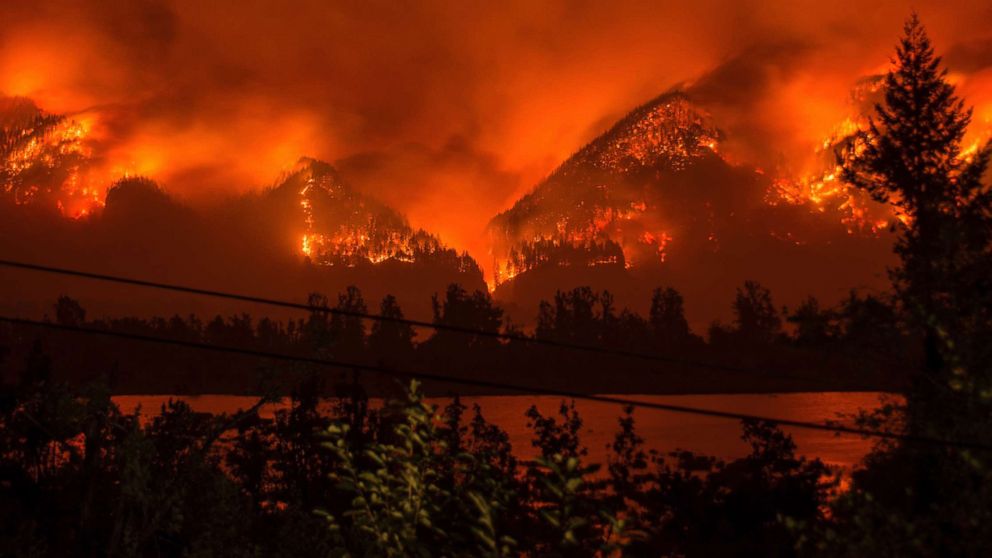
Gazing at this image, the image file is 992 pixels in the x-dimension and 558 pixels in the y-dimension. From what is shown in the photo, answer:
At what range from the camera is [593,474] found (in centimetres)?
2797

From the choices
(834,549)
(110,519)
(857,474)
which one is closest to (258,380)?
(834,549)

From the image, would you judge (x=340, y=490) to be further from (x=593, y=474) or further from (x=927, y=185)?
(x=927, y=185)

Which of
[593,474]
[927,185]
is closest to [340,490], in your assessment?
[593,474]

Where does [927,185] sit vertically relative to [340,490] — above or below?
above

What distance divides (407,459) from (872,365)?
1975cm

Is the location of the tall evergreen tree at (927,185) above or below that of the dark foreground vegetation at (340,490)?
above

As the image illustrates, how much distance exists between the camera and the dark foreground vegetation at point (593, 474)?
29.4 feet

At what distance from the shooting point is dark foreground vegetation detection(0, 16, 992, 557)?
8961mm

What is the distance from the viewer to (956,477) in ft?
50.3

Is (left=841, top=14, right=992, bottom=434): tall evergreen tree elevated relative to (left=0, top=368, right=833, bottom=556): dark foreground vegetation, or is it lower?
elevated

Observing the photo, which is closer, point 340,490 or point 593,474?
point 340,490

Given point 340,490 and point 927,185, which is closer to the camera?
point 340,490

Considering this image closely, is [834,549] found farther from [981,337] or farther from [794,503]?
[794,503]

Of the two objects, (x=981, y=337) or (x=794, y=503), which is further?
(x=794, y=503)
